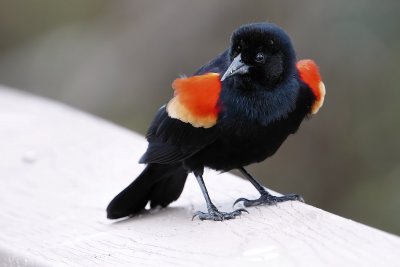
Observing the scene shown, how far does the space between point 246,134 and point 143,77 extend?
3423mm

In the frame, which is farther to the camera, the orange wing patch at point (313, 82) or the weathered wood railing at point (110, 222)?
the orange wing patch at point (313, 82)

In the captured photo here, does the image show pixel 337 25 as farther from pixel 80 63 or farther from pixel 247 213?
pixel 247 213

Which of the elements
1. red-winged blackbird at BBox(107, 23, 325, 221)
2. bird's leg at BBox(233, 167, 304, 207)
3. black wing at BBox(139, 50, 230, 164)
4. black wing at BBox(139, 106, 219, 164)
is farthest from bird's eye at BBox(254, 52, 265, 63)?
bird's leg at BBox(233, 167, 304, 207)

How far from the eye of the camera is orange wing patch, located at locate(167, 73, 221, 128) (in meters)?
2.79

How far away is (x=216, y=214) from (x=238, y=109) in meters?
0.37

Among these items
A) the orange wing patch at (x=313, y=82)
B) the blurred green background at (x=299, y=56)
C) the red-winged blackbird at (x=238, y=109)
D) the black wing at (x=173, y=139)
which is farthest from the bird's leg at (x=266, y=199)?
the blurred green background at (x=299, y=56)

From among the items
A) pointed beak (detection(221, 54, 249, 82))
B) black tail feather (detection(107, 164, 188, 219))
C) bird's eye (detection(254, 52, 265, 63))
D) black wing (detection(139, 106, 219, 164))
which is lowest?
black tail feather (detection(107, 164, 188, 219))

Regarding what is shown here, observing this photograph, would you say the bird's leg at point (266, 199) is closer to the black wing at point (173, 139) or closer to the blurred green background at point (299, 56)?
the black wing at point (173, 139)

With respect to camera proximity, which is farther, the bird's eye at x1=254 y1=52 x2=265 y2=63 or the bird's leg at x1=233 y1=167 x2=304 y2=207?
the bird's eye at x1=254 y1=52 x2=265 y2=63

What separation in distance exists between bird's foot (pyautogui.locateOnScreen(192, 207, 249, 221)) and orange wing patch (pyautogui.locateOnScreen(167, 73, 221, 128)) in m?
0.29

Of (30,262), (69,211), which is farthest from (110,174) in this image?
(30,262)

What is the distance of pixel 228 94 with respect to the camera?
281cm

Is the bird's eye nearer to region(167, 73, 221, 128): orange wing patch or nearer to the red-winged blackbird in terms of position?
the red-winged blackbird

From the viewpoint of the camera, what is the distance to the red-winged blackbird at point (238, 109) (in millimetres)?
2791
